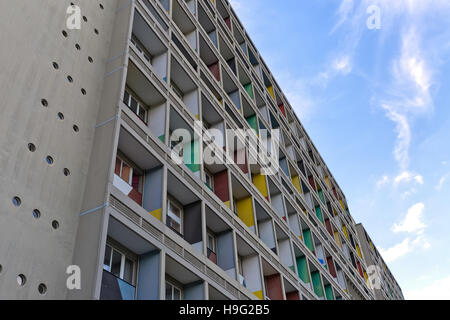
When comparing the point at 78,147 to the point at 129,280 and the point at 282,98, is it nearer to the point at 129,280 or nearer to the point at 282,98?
the point at 129,280

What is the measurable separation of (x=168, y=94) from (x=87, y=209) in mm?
7205

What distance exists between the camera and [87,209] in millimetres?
12633

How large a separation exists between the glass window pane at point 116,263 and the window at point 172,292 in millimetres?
2094

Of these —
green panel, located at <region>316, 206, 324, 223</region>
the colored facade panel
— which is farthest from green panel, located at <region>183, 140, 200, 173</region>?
green panel, located at <region>316, 206, 324, 223</region>

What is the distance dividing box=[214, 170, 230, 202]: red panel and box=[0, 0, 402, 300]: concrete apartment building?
6 cm

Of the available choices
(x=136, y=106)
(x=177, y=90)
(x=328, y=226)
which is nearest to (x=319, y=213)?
(x=328, y=226)

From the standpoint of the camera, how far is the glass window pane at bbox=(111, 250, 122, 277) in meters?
13.1

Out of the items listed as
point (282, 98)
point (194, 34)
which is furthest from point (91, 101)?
point (282, 98)

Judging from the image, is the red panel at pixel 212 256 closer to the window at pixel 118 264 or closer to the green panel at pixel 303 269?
the window at pixel 118 264

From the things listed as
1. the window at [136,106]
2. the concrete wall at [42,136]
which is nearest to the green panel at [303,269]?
the window at [136,106]

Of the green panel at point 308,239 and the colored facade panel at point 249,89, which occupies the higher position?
the colored facade panel at point 249,89

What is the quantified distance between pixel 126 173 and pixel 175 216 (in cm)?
261

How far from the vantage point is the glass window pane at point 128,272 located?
525 inches

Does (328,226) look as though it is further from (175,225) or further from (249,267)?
(175,225)
